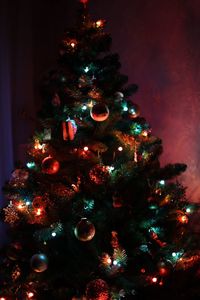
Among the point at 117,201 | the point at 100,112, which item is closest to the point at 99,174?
the point at 117,201

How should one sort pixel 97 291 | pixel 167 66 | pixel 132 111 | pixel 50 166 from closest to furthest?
pixel 97 291 < pixel 50 166 < pixel 132 111 < pixel 167 66

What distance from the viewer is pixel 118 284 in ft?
3.76

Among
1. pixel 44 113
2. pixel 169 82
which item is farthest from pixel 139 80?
pixel 44 113

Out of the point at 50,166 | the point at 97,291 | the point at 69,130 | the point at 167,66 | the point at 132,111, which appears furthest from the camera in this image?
the point at 167,66

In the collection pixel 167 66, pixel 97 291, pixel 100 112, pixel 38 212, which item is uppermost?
pixel 167 66

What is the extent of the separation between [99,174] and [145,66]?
1.02m

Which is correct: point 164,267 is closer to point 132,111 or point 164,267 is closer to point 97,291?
point 97,291

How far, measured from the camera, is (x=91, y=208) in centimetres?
121

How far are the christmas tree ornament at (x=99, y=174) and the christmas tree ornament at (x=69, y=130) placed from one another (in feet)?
0.61

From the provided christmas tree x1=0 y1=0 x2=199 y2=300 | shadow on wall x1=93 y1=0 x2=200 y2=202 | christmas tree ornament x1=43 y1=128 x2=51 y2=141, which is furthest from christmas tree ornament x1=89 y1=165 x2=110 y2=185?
shadow on wall x1=93 y1=0 x2=200 y2=202

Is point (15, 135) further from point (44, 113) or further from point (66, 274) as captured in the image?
point (66, 274)

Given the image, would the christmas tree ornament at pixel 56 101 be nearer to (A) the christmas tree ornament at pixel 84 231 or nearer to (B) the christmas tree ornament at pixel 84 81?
(B) the christmas tree ornament at pixel 84 81

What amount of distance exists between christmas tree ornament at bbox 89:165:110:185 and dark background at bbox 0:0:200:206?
0.67 m

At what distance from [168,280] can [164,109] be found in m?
1.00
